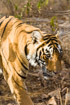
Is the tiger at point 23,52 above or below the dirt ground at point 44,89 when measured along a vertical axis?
above

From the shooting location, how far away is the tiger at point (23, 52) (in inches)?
77.7

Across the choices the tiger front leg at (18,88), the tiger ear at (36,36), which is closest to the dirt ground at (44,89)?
the tiger front leg at (18,88)

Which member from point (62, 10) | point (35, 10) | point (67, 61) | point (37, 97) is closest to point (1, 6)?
point (35, 10)

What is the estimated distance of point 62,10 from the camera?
627 centimetres

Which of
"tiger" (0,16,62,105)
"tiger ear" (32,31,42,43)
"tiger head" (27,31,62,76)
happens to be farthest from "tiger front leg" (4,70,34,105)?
"tiger ear" (32,31,42,43)

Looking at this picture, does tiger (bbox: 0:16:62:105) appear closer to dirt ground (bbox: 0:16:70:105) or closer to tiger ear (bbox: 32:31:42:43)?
tiger ear (bbox: 32:31:42:43)

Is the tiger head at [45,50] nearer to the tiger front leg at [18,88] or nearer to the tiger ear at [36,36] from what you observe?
the tiger ear at [36,36]

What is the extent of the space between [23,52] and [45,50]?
0.71ft

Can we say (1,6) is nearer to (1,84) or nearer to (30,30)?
(1,84)

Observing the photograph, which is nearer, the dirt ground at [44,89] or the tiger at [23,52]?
the tiger at [23,52]

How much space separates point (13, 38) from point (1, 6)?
4.27m

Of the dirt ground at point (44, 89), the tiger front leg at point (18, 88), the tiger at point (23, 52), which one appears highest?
the tiger at point (23, 52)

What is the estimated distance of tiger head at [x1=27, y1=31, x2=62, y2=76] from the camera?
1959mm

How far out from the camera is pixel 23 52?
2.01m
